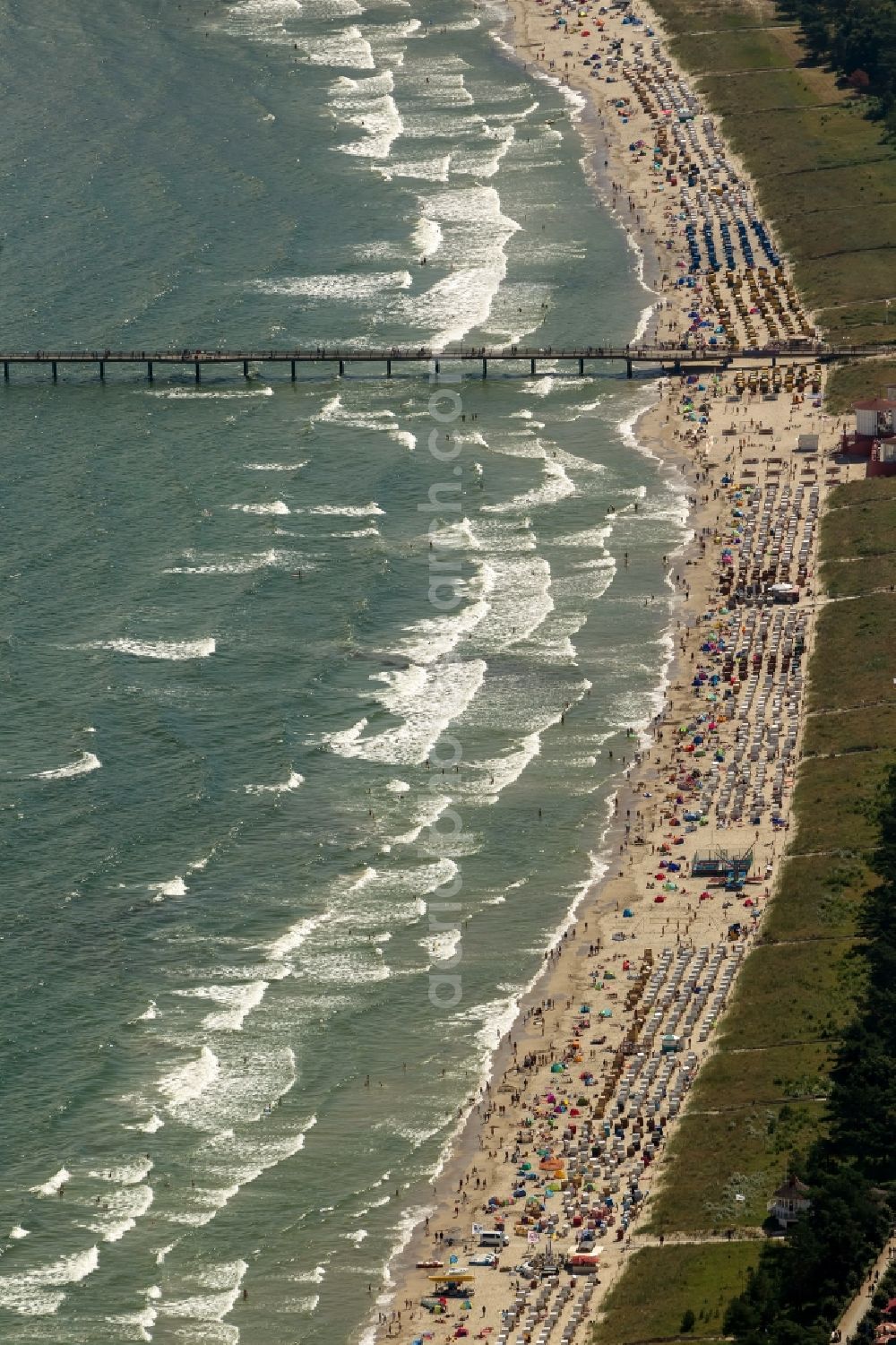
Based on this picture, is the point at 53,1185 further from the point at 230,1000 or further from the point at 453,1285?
the point at 453,1285

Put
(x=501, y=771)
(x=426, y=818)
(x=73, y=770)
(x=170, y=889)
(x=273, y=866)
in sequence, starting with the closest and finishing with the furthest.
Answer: (x=170, y=889) → (x=273, y=866) → (x=426, y=818) → (x=73, y=770) → (x=501, y=771)

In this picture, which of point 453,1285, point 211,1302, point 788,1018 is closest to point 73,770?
point 788,1018

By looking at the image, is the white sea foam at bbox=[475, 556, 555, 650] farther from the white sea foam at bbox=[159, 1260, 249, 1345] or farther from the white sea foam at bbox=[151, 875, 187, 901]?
the white sea foam at bbox=[159, 1260, 249, 1345]

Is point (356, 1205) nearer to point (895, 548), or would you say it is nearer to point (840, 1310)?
point (840, 1310)

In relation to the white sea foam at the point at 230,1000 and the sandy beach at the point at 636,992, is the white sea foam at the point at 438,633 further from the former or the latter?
the white sea foam at the point at 230,1000

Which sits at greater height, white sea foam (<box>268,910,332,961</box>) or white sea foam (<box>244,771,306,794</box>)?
white sea foam (<box>244,771,306,794</box>)

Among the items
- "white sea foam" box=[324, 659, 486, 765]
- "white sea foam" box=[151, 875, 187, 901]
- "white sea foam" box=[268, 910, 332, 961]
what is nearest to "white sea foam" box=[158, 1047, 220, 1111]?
"white sea foam" box=[268, 910, 332, 961]

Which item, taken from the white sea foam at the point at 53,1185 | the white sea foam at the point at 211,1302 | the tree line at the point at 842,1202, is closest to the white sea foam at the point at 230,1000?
the white sea foam at the point at 53,1185
